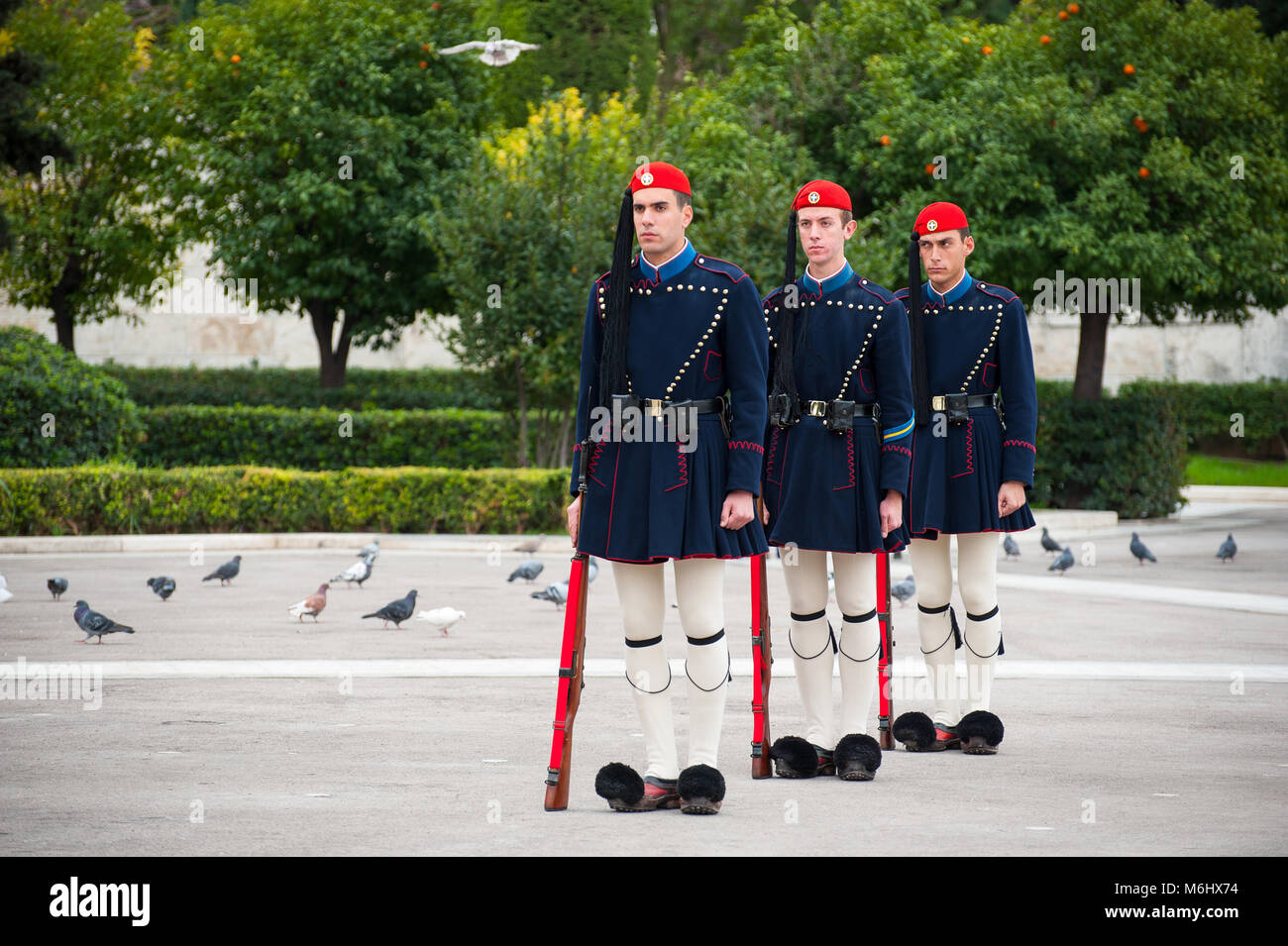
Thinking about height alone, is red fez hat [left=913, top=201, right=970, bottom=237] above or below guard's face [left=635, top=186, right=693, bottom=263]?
above

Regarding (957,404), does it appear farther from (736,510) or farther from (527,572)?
(527,572)

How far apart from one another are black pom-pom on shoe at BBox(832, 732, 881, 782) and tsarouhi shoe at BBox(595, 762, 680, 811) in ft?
2.64

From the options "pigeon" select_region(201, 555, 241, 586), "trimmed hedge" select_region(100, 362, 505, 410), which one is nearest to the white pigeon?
"trimmed hedge" select_region(100, 362, 505, 410)

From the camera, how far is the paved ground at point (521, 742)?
5.24 meters

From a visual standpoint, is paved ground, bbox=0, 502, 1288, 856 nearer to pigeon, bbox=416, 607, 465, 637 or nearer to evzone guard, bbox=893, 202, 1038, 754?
pigeon, bbox=416, 607, 465, 637

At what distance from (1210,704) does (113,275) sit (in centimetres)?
2743

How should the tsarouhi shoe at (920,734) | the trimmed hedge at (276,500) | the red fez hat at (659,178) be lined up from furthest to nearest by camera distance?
the trimmed hedge at (276,500), the tsarouhi shoe at (920,734), the red fez hat at (659,178)

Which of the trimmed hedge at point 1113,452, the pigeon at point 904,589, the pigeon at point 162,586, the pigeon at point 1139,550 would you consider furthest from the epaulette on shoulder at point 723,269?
the trimmed hedge at point 1113,452

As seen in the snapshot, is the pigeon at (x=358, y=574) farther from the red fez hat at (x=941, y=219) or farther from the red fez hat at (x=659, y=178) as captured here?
the red fez hat at (x=659, y=178)

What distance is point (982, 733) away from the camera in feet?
22.5

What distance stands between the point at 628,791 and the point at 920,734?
188cm

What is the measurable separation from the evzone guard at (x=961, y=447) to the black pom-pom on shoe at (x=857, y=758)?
86 centimetres

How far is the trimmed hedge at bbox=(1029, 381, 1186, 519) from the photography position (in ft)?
74.5

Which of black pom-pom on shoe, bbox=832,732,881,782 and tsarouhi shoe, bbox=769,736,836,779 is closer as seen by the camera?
black pom-pom on shoe, bbox=832,732,881,782
